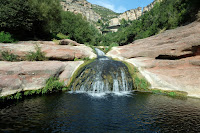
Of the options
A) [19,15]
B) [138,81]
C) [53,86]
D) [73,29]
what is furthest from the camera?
[73,29]

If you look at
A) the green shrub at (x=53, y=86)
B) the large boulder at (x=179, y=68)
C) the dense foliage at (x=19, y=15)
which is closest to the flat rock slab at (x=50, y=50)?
the green shrub at (x=53, y=86)

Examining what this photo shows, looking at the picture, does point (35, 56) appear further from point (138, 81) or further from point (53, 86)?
point (138, 81)

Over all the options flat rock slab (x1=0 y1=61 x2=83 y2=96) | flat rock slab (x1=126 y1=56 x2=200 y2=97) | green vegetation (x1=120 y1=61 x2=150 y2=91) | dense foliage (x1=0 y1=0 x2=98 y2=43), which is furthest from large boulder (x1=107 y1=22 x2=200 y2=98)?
dense foliage (x1=0 y1=0 x2=98 y2=43)

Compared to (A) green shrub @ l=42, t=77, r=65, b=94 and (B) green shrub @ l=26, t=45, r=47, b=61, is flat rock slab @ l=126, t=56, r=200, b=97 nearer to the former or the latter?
(A) green shrub @ l=42, t=77, r=65, b=94

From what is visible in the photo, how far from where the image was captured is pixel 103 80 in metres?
11.0

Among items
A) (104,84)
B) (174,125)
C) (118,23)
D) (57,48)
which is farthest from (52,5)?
(118,23)

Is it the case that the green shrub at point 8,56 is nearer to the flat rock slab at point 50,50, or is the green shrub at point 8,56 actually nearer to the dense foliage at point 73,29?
the flat rock slab at point 50,50

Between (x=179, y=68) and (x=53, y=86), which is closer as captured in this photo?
(x=53, y=86)

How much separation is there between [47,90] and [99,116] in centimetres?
570

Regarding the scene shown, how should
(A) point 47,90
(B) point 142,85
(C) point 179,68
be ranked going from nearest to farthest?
1. (A) point 47,90
2. (C) point 179,68
3. (B) point 142,85

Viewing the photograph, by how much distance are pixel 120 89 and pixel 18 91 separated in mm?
7871

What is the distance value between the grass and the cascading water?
44.0 inches

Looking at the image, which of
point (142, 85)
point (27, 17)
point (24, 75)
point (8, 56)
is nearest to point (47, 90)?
point (24, 75)

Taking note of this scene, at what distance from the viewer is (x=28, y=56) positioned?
11586 mm
